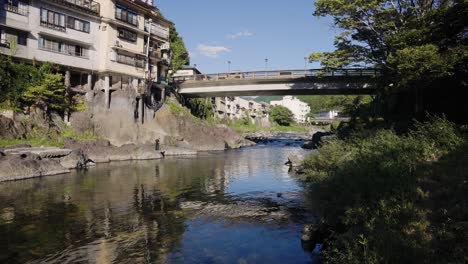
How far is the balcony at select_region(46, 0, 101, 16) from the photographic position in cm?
3907

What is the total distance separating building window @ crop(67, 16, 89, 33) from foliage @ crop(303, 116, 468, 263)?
37889 mm

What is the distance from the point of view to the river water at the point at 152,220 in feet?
35.5

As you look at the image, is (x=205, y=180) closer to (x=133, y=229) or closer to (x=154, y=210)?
(x=154, y=210)

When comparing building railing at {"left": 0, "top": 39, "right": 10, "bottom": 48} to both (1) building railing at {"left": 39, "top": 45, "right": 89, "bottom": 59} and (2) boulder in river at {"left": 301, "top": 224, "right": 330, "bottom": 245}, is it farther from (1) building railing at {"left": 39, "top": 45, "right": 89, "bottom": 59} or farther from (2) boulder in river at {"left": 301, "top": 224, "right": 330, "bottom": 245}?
(2) boulder in river at {"left": 301, "top": 224, "right": 330, "bottom": 245}

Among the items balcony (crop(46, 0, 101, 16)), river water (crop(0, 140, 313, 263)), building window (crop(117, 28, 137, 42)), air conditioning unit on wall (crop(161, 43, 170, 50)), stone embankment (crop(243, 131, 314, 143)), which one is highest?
balcony (crop(46, 0, 101, 16))

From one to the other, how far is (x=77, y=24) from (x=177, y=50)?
22.7 metres

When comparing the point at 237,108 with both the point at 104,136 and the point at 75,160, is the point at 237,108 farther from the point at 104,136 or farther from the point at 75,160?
the point at 75,160

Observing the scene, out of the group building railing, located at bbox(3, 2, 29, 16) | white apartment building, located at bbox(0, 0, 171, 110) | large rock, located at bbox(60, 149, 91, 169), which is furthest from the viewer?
white apartment building, located at bbox(0, 0, 171, 110)

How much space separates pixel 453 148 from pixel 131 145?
34367 mm

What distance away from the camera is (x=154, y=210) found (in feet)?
53.0

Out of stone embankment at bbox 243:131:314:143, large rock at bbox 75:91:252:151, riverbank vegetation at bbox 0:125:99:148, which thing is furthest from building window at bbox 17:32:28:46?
stone embankment at bbox 243:131:314:143

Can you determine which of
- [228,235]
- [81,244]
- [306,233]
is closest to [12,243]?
[81,244]

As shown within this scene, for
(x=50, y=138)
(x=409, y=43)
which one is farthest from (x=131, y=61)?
(x=409, y=43)

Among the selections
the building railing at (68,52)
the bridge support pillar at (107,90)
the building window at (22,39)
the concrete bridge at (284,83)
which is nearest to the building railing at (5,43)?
the building window at (22,39)
